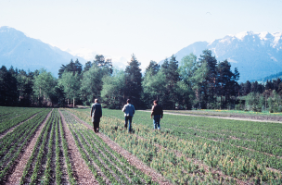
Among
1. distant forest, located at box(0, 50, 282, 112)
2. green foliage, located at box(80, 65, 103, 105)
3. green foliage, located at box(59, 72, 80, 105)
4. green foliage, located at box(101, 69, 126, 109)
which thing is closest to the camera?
green foliage, located at box(101, 69, 126, 109)

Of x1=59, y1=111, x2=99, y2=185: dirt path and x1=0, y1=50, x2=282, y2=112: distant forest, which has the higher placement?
x1=0, y1=50, x2=282, y2=112: distant forest

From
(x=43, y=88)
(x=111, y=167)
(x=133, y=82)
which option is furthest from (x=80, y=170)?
(x=43, y=88)

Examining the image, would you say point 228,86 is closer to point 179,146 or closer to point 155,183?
point 179,146

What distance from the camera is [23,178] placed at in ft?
18.4

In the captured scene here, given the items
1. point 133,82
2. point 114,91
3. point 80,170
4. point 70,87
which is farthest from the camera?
point 70,87

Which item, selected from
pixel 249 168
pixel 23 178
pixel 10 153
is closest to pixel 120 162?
pixel 23 178

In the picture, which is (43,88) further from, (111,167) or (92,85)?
(111,167)

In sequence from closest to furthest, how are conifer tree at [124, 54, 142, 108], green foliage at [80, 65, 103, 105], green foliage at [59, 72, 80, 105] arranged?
conifer tree at [124, 54, 142, 108] → green foliage at [80, 65, 103, 105] → green foliage at [59, 72, 80, 105]

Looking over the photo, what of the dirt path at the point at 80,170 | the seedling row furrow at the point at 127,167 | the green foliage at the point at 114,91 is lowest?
the dirt path at the point at 80,170

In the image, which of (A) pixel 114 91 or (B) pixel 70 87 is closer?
(A) pixel 114 91

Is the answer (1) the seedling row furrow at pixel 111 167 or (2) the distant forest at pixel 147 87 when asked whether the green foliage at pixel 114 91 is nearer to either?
(2) the distant forest at pixel 147 87

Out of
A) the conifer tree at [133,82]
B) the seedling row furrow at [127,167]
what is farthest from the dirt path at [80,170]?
the conifer tree at [133,82]

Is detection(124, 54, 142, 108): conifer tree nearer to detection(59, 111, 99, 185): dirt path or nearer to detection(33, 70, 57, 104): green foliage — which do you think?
detection(33, 70, 57, 104): green foliage

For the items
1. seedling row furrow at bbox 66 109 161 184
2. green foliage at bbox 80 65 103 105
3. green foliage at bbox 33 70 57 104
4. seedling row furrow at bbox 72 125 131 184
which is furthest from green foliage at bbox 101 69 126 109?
seedling row furrow at bbox 72 125 131 184
